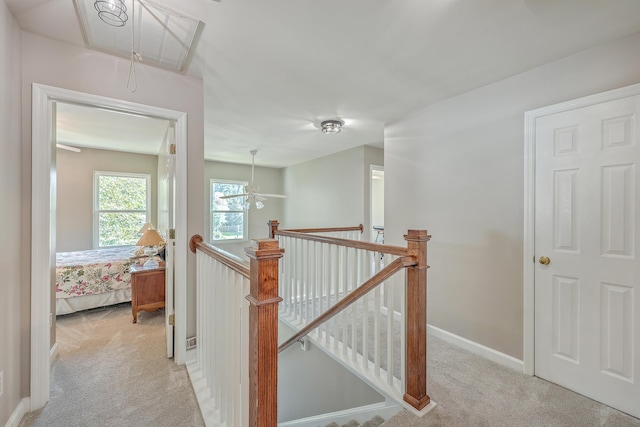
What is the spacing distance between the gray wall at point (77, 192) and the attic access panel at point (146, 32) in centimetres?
403

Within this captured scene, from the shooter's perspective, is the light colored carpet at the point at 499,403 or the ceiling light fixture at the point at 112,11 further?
the light colored carpet at the point at 499,403

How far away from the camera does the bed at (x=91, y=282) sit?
125 inches

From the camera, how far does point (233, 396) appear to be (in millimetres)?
1298

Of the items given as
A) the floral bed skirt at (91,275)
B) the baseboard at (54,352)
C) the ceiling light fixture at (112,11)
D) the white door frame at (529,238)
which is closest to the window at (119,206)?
the floral bed skirt at (91,275)

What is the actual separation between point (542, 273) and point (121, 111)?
3441 mm

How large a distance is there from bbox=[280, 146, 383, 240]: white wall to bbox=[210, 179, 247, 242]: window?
41.9 inches

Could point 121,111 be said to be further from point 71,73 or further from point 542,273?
point 542,273

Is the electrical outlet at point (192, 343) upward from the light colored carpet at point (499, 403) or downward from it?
upward

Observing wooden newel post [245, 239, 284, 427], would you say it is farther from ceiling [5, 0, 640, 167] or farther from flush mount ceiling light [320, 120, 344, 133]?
flush mount ceiling light [320, 120, 344, 133]

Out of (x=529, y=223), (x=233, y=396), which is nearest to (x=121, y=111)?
(x=233, y=396)

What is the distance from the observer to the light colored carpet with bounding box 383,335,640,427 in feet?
5.34

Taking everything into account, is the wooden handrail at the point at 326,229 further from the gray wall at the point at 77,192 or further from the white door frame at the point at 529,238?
the gray wall at the point at 77,192

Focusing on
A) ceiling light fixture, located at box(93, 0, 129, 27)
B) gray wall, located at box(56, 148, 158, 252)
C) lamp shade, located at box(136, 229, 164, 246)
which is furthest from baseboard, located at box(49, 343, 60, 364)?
gray wall, located at box(56, 148, 158, 252)

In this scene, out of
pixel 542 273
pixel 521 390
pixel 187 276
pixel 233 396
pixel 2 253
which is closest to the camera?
pixel 233 396
